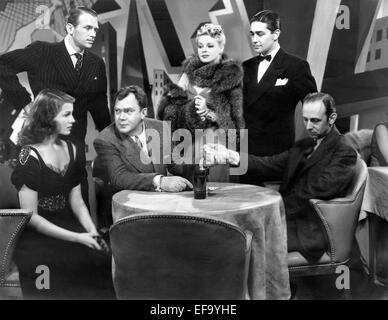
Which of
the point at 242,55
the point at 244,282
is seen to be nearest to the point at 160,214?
the point at 244,282

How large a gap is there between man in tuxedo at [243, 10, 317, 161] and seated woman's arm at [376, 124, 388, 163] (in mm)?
469

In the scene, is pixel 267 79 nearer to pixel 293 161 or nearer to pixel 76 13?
pixel 293 161

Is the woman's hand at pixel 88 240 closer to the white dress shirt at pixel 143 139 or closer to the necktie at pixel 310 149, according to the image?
the white dress shirt at pixel 143 139

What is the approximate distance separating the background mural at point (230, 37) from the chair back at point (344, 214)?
0.32 meters

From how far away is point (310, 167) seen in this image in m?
2.65

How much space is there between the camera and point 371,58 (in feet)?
8.69

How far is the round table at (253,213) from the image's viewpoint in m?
2.17

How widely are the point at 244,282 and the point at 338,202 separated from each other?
34.3 inches

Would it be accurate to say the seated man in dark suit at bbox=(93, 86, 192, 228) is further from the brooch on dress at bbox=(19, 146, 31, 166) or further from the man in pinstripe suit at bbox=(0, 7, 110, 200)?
the brooch on dress at bbox=(19, 146, 31, 166)

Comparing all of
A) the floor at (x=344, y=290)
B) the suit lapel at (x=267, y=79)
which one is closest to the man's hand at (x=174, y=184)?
the suit lapel at (x=267, y=79)
